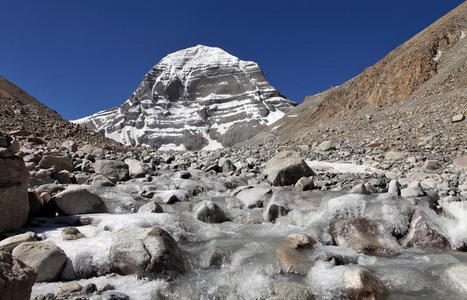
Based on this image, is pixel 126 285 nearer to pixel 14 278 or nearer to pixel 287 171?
pixel 14 278

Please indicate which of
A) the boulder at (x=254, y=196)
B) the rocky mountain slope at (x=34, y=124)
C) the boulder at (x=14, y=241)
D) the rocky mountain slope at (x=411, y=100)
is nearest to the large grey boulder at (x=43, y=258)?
the boulder at (x=14, y=241)

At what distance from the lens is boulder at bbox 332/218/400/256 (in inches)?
319

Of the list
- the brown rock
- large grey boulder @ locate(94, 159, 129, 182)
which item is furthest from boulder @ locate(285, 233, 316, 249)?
large grey boulder @ locate(94, 159, 129, 182)

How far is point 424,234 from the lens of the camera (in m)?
8.57

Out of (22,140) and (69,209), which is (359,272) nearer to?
(69,209)

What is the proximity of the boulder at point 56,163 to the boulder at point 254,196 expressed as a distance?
6.82 meters

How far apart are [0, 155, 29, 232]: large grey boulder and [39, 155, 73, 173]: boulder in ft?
16.9

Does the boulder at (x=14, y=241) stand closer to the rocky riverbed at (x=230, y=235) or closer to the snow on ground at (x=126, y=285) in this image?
the rocky riverbed at (x=230, y=235)

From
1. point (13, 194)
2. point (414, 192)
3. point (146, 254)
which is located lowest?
point (146, 254)

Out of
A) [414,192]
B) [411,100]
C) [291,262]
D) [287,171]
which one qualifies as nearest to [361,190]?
[414,192]

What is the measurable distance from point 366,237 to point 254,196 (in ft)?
13.5

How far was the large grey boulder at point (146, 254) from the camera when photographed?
21.8 feet

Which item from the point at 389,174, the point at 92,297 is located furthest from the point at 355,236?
the point at 389,174

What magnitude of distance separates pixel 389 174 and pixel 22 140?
19.2 meters
